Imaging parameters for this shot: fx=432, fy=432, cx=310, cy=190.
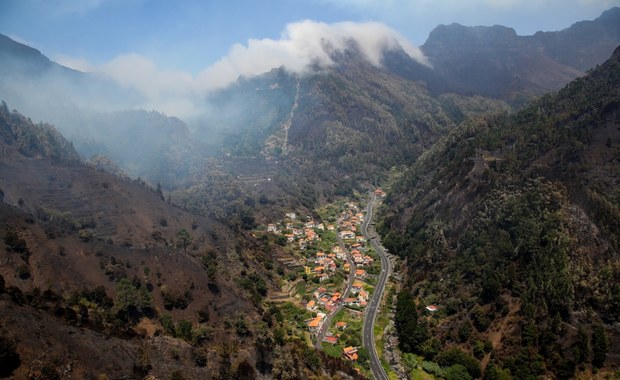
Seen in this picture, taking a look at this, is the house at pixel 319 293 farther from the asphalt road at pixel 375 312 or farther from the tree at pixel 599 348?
the tree at pixel 599 348

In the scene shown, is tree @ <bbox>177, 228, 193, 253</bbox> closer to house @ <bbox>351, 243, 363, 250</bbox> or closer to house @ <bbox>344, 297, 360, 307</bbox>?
house @ <bbox>344, 297, 360, 307</bbox>

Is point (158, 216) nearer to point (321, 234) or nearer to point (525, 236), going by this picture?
point (321, 234)

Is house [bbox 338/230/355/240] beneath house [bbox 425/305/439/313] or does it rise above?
above

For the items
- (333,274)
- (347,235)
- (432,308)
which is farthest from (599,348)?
(347,235)

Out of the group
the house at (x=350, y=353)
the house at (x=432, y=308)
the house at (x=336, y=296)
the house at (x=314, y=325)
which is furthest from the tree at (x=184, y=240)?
the house at (x=432, y=308)

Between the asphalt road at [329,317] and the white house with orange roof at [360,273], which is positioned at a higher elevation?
the white house with orange roof at [360,273]

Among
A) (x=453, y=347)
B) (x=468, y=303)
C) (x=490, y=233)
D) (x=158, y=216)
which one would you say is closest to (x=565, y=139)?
(x=490, y=233)

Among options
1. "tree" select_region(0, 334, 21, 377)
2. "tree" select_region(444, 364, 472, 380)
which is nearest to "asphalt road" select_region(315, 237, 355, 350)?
"tree" select_region(444, 364, 472, 380)
